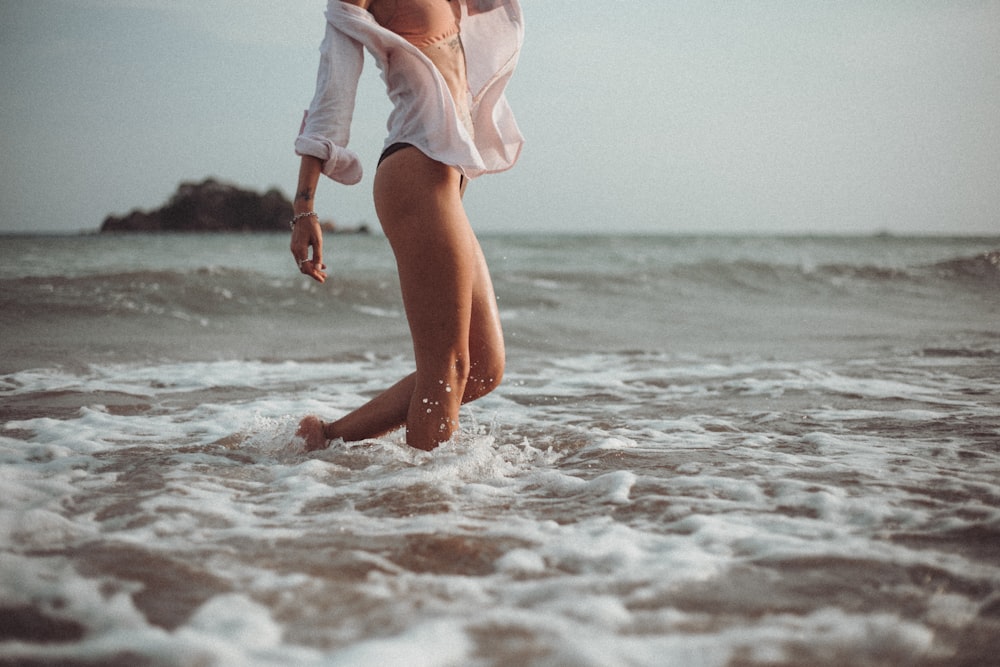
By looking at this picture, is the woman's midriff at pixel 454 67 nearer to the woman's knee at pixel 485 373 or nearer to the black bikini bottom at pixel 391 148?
the black bikini bottom at pixel 391 148

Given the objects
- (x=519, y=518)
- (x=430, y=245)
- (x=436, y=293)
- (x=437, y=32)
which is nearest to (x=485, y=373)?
(x=436, y=293)

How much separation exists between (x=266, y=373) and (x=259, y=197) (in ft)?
162

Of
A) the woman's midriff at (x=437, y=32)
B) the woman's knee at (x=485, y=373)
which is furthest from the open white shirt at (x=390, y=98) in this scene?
the woman's knee at (x=485, y=373)

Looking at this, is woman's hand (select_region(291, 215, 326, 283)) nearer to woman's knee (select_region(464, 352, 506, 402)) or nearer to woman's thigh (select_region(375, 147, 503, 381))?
woman's thigh (select_region(375, 147, 503, 381))

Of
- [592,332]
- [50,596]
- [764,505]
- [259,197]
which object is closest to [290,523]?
[50,596]

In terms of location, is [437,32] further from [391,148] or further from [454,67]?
[391,148]

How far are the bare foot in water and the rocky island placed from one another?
4390 cm

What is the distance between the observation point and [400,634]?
4.67ft

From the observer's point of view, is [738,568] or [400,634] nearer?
[400,634]

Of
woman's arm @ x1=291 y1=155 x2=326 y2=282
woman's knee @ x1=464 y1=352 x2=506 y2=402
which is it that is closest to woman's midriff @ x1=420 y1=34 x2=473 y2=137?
woman's arm @ x1=291 y1=155 x2=326 y2=282

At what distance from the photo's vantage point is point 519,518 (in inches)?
82.2

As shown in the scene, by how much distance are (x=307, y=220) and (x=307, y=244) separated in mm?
73

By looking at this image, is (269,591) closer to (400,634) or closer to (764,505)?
(400,634)

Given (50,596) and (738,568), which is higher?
(738,568)
